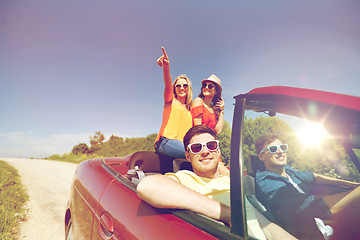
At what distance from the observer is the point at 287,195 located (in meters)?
1.14

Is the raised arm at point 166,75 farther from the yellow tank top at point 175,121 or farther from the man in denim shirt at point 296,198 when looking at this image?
the man in denim shirt at point 296,198

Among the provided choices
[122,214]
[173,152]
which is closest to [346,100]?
[122,214]

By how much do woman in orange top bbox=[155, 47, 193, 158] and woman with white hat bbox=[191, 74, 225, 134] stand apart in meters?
0.14

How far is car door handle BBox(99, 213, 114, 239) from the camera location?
1.19 metres

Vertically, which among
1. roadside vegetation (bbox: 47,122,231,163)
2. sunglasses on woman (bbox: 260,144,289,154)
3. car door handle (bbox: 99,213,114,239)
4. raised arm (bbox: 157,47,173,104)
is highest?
raised arm (bbox: 157,47,173,104)

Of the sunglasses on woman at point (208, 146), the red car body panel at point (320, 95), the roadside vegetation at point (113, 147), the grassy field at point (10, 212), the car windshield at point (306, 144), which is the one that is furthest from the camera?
the roadside vegetation at point (113, 147)

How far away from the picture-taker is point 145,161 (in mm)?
1896

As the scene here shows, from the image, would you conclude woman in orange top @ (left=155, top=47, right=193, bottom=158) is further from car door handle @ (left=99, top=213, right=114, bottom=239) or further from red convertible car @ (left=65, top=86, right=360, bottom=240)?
car door handle @ (left=99, top=213, right=114, bottom=239)

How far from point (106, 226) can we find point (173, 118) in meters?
1.43

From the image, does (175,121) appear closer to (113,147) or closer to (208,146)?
(208,146)

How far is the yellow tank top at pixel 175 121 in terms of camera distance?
7.72 ft

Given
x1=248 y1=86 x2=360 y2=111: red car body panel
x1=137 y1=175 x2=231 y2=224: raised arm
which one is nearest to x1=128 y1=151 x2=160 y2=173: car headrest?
x1=137 y1=175 x2=231 y2=224: raised arm


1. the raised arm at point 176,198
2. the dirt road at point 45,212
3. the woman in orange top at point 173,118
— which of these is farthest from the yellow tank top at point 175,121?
the dirt road at point 45,212

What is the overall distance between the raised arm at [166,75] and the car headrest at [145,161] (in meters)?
0.83
